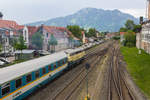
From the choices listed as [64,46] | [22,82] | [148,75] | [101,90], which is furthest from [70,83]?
[64,46]

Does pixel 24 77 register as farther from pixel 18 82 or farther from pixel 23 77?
pixel 18 82

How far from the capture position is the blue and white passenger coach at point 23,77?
1088 centimetres

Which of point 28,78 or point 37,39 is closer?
point 28,78

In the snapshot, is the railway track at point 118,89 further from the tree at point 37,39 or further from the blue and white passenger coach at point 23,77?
the tree at point 37,39

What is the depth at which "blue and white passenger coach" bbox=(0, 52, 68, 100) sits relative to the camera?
10.9m

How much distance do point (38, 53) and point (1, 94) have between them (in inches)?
1170

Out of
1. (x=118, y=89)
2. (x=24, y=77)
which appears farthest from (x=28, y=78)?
(x=118, y=89)

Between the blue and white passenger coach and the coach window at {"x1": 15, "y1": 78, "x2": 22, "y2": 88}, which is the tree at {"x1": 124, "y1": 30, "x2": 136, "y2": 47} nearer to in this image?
the blue and white passenger coach

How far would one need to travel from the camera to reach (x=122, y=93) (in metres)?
15.6

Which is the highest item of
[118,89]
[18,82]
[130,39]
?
[130,39]

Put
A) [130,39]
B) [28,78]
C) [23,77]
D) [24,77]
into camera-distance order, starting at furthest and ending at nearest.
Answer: [130,39] → [28,78] → [24,77] → [23,77]

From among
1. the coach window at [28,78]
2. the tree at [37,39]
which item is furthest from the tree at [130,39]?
the coach window at [28,78]

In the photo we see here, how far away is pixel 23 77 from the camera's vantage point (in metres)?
12.7

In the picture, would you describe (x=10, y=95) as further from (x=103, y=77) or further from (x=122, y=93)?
(x=103, y=77)
